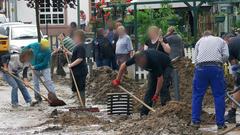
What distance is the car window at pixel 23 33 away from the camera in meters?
30.8

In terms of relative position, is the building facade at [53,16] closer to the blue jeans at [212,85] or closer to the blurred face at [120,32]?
the blurred face at [120,32]

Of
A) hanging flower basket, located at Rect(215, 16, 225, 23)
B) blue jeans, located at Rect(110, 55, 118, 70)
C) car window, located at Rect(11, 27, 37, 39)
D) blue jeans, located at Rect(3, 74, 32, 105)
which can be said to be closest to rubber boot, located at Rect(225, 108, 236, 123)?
blue jeans, located at Rect(3, 74, 32, 105)

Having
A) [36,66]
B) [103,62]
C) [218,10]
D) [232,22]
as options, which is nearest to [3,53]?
[36,66]

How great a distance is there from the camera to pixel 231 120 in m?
12.8

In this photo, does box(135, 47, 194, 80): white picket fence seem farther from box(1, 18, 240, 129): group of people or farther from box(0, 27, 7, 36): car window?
box(0, 27, 7, 36): car window

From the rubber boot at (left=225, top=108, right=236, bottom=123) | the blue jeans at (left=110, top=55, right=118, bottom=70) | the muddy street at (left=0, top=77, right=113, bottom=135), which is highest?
the blue jeans at (left=110, top=55, right=118, bottom=70)

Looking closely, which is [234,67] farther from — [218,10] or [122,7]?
[218,10]

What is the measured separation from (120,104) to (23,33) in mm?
17477

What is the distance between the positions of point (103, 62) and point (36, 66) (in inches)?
204

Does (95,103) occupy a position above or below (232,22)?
below

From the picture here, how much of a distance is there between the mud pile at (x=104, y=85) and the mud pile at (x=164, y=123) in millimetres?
3346

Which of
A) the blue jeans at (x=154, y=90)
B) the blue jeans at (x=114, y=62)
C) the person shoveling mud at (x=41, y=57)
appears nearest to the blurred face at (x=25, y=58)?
the person shoveling mud at (x=41, y=57)

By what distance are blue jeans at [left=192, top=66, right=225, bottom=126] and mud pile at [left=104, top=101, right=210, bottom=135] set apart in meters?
0.32

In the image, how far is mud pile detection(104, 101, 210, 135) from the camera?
11297 mm
